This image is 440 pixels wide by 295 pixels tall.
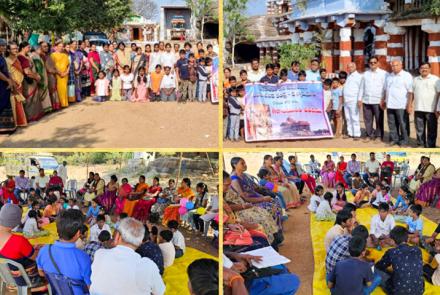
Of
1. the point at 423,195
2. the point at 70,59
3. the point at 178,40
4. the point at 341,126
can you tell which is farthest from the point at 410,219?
the point at 178,40

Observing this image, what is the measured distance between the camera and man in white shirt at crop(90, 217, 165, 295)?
3.25 m

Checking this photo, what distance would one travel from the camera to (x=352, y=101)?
197 inches

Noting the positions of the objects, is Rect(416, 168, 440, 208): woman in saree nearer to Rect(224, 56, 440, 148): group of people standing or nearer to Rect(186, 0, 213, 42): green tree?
Rect(224, 56, 440, 148): group of people standing

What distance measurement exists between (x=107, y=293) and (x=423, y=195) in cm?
231

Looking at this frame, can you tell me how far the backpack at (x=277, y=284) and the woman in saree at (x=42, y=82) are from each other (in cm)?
289

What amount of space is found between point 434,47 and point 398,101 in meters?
4.06

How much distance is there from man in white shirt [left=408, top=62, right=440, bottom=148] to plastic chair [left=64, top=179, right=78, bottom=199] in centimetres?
276

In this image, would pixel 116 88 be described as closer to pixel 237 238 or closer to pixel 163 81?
pixel 163 81

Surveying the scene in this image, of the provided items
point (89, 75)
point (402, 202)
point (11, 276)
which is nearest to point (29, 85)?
point (89, 75)

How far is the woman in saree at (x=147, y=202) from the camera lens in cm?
418

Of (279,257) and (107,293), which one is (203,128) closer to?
(279,257)

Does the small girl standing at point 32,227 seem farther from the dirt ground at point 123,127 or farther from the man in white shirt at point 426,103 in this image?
the man in white shirt at point 426,103

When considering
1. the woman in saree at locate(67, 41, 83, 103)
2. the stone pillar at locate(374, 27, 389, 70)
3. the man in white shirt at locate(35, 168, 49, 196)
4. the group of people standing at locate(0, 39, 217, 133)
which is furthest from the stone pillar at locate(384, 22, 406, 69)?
the man in white shirt at locate(35, 168, 49, 196)

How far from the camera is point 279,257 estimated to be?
12.8 ft
